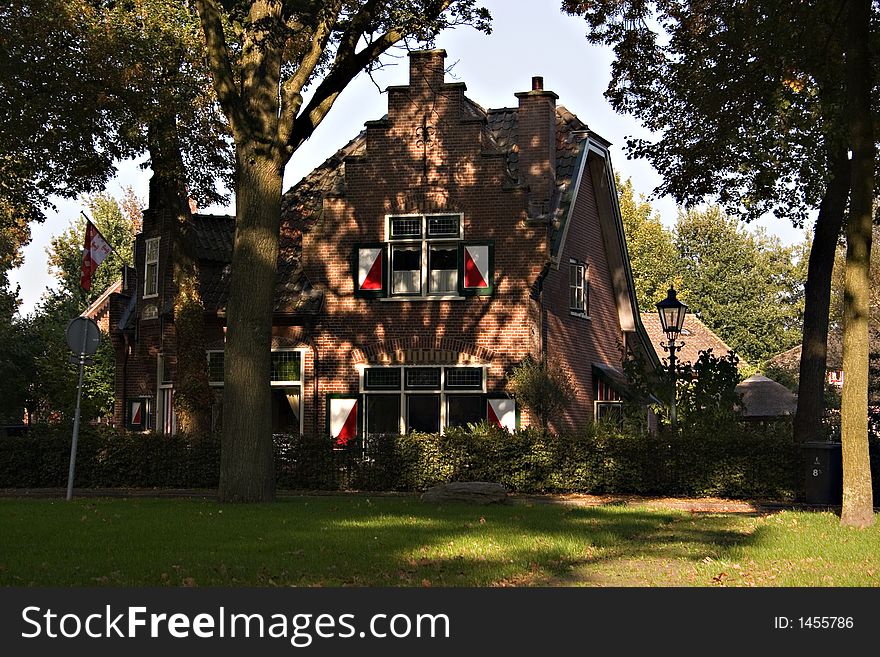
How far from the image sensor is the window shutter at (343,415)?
2881 centimetres

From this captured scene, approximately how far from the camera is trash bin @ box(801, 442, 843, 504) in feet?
66.8

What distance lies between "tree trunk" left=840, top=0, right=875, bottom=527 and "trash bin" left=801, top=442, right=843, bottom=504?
4273 mm

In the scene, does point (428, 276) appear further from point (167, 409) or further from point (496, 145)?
point (167, 409)

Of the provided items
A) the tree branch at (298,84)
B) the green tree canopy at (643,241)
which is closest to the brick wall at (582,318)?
the tree branch at (298,84)

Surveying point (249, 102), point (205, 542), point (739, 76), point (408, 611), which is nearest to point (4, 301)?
point (249, 102)

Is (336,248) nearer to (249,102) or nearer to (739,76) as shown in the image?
(249,102)

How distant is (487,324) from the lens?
92.5 feet

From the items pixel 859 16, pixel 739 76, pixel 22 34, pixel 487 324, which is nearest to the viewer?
pixel 859 16

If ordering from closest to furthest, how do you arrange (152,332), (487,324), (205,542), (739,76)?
(205,542) → (739,76) → (487,324) → (152,332)

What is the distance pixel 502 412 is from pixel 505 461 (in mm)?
A: 3664

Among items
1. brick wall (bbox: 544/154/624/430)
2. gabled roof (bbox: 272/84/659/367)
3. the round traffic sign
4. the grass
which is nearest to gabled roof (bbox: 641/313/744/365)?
brick wall (bbox: 544/154/624/430)

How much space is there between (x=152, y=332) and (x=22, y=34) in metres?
9.73

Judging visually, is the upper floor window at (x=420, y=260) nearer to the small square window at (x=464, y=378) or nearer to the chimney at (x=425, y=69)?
the small square window at (x=464, y=378)

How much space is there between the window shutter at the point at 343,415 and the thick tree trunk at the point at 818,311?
35.6ft
